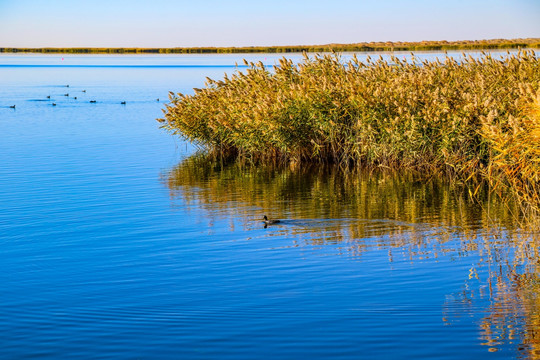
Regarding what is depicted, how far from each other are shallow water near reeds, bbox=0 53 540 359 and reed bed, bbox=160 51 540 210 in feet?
3.43

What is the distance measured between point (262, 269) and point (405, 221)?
191 inches

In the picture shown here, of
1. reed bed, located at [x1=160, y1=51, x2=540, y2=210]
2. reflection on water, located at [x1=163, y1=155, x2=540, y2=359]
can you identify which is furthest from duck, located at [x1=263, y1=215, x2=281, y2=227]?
reed bed, located at [x1=160, y1=51, x2=540, y2=210]

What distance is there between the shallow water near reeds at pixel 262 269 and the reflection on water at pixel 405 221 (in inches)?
1.7

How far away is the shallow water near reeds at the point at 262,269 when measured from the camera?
8.50m

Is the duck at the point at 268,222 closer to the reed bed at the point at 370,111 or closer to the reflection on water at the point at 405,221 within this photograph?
the reflection on water at the point at 405,221

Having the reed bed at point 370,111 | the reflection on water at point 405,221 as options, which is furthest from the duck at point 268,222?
the reed bed at point 370,111

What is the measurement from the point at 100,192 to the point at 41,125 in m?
22.0

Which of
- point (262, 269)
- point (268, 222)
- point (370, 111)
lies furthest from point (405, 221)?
point (370, 111)

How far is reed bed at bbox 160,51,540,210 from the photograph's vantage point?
63.8 ft

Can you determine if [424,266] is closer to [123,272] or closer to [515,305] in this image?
[515,305]

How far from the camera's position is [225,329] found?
888 centimetres

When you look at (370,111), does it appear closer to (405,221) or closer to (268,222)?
(405,221)

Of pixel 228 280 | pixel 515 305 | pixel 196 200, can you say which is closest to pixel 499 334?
pixel 515 305

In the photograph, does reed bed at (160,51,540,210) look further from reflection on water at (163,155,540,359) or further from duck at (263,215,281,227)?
duck at (263,215,281,227)
